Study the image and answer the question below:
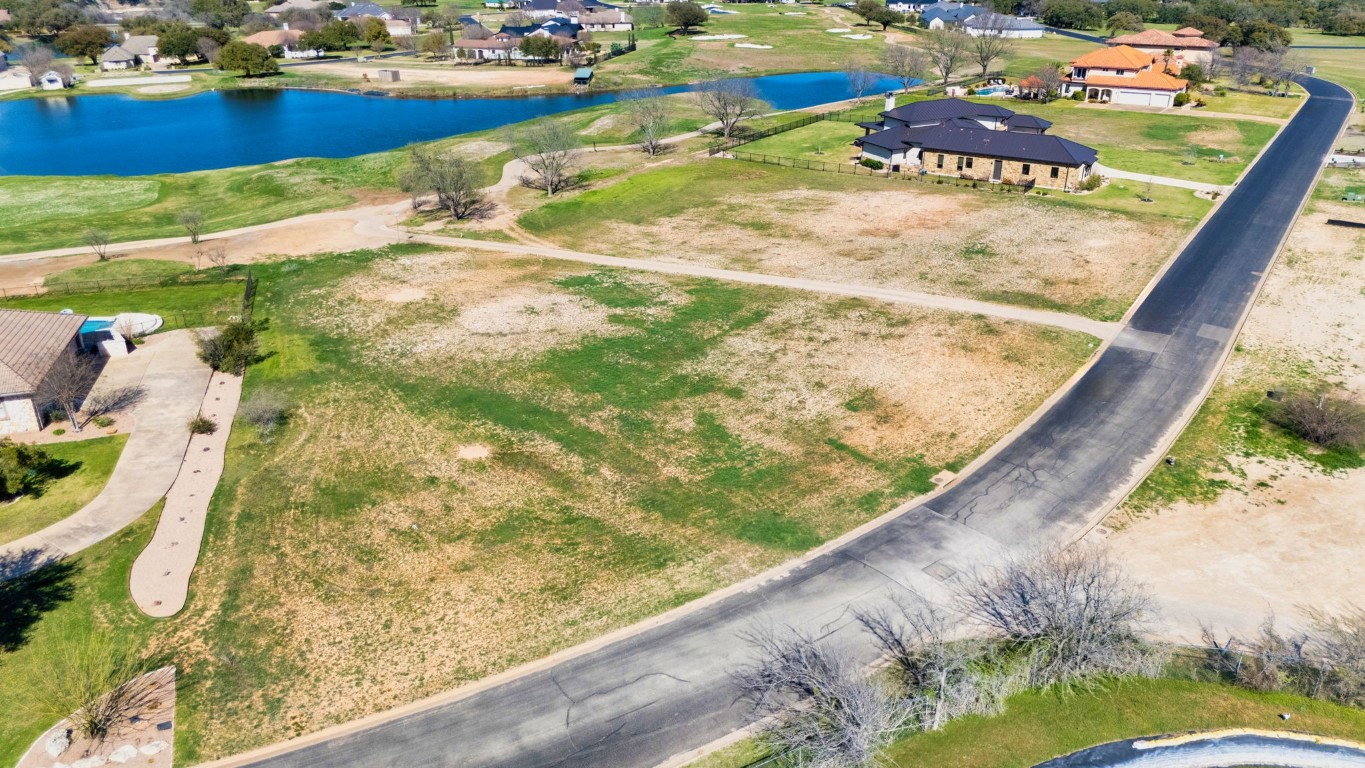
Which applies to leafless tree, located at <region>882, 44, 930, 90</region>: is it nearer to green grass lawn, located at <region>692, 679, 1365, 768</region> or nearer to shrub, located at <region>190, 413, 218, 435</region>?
shrub, located at <region>190, 413, 218, 435</region>

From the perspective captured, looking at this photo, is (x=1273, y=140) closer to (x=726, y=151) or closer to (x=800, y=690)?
(x=726, y=151)

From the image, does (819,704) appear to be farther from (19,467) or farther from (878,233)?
(878,233)

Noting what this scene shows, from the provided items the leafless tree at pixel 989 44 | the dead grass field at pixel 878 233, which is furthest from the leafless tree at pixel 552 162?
the leafless tree at pixel 989 44

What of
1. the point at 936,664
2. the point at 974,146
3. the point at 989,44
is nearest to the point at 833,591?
the point at 936,664

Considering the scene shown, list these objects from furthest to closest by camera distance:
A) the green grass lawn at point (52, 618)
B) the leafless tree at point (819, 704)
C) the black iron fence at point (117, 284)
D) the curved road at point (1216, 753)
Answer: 1. the black iron fence at point (117, 284)
2. the green grass lawn at point (52, 618)
3. the curved road at point (1216, 753)
4. the leafless tree at point (819, 704)

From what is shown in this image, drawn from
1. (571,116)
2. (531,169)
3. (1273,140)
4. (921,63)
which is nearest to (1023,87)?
(921,63)

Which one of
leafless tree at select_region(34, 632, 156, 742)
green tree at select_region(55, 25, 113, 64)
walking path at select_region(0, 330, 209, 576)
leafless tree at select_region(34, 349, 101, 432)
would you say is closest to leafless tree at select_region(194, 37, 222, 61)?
green tree at select_region(55, 25, 113, 64)

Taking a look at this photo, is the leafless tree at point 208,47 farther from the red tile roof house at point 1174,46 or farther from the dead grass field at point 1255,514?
the dead grass field at point 1255,514

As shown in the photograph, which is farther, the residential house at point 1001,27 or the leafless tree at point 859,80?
the residential house at point 1001,27
